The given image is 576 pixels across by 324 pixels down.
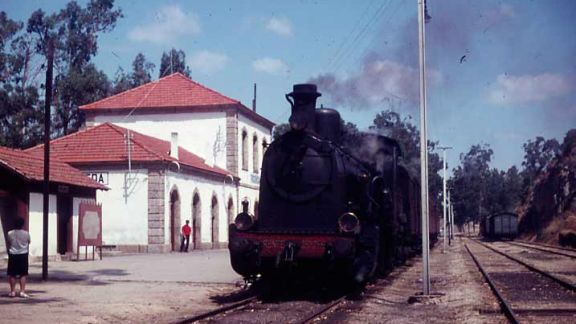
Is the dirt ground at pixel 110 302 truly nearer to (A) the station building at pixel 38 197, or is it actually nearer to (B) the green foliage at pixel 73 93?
(A) the station building at pixel 38 197

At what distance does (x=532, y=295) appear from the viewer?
1445 cm

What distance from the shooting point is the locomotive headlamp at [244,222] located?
13.1 meters

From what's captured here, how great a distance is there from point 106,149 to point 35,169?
9676mm

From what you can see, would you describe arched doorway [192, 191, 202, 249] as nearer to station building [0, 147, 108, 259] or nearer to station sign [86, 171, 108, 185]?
station sign [86, 171, 108, 185]

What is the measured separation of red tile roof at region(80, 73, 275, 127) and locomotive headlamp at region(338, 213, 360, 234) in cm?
2734

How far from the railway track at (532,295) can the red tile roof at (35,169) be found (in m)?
14.1

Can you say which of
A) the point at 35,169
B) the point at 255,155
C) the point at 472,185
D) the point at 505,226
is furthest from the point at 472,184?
the point at 35,169

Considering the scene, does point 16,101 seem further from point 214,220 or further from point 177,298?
point 177,298

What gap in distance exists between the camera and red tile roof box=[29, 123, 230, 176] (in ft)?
105

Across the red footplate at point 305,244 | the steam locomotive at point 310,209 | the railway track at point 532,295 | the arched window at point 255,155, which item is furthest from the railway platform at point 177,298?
the arched window at point 255,155

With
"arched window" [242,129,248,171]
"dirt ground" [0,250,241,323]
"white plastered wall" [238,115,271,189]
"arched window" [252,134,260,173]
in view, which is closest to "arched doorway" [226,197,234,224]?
"white plastered wall" [238,115,271,189]

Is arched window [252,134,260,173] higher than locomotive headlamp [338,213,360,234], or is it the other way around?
arched window [252,134,260,173]

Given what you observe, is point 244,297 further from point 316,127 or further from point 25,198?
point 25,198

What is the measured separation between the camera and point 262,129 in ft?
149
